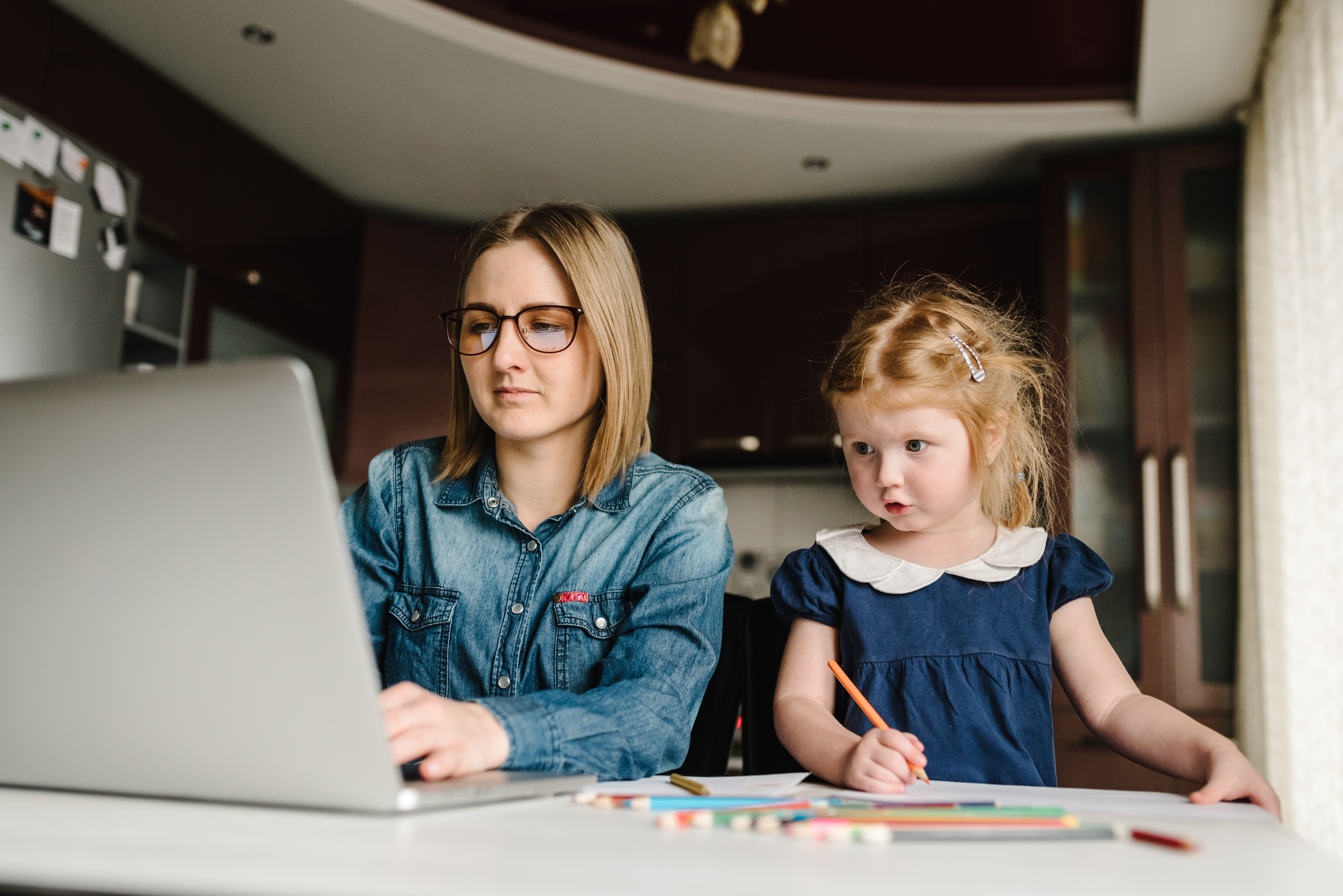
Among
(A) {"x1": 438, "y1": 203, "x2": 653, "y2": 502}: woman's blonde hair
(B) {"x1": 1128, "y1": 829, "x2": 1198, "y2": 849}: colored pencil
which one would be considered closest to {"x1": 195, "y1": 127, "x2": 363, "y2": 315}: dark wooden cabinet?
(A) {"x1": 438, "y1": 203, "x2": 653, "y2": 502}: woman's blonde hair

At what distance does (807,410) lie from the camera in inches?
116

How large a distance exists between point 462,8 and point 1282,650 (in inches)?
86.9

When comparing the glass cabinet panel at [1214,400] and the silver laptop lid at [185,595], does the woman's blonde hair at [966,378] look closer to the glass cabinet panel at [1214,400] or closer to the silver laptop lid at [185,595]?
the silver laptop lid at [185,595]

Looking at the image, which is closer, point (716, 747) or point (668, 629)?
point (668, 629)

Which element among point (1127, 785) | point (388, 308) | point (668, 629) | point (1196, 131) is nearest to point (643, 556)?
point (668, 629)

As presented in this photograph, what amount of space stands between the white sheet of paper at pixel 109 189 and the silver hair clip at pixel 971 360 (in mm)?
1767

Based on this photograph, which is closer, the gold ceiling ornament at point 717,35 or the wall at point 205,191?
the gold ceiling ornament at point 717,35

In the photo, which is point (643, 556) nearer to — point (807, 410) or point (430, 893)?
point (430, 893)

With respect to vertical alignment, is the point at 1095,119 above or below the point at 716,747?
above

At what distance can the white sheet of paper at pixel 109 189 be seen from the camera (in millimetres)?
2018

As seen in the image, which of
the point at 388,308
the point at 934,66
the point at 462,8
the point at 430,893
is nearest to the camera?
the point at 430,893

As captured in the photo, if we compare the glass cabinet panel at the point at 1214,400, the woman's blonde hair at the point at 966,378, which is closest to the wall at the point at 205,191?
the woman's blonde hair at the point at 966,378

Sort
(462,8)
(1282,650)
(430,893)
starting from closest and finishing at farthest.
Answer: (430,893), (1282,650), (462,8)

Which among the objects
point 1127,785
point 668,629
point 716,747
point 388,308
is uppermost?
point 388,308
